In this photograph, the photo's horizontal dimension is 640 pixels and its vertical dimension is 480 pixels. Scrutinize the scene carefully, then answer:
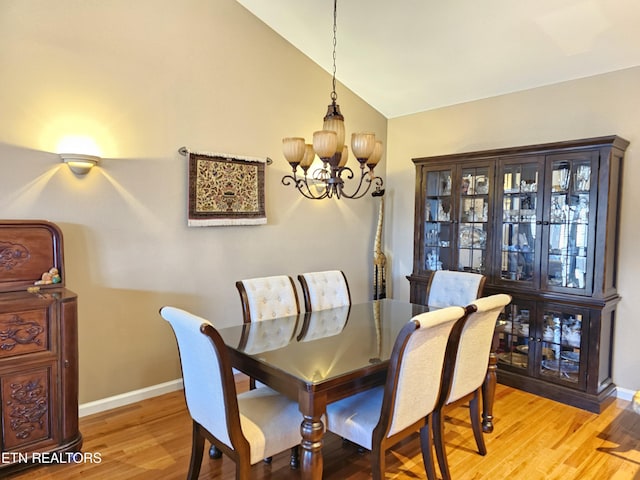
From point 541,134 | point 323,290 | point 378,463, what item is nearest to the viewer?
point 378,463

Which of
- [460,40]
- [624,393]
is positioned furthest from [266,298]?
[624,393]

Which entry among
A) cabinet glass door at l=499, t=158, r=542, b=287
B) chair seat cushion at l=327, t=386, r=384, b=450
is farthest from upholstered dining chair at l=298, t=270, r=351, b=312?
cabinet glass door at l=499, t=158, r=542, b=287

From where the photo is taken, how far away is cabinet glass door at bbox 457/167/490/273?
387 cm

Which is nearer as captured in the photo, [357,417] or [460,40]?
[357,417]

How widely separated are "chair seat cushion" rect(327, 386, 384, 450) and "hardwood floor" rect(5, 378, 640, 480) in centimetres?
46

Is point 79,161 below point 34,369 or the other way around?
the other way around

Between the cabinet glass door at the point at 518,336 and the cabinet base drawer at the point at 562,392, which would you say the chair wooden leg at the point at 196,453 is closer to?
the cabinet glass door at the point at 518,336

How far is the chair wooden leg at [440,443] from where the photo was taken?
2.22 metres

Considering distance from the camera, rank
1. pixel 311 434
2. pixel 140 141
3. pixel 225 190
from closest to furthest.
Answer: pixel 311 434 → pixel 140 141 → pixel 225 190

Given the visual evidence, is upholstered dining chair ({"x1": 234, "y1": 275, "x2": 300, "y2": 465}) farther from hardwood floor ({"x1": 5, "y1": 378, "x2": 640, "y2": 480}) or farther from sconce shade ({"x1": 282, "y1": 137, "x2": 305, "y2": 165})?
sconce shade ({"x1": 282, "y1": 137, "x2": 305, "y2": 165})

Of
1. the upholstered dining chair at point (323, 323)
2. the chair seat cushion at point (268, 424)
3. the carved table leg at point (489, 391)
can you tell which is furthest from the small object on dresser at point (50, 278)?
the carved table leg at point (489, 391)

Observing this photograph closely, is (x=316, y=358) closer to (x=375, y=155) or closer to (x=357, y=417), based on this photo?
(x=357, y=417)

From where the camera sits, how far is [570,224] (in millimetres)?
3371

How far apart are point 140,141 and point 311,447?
2511 mm
